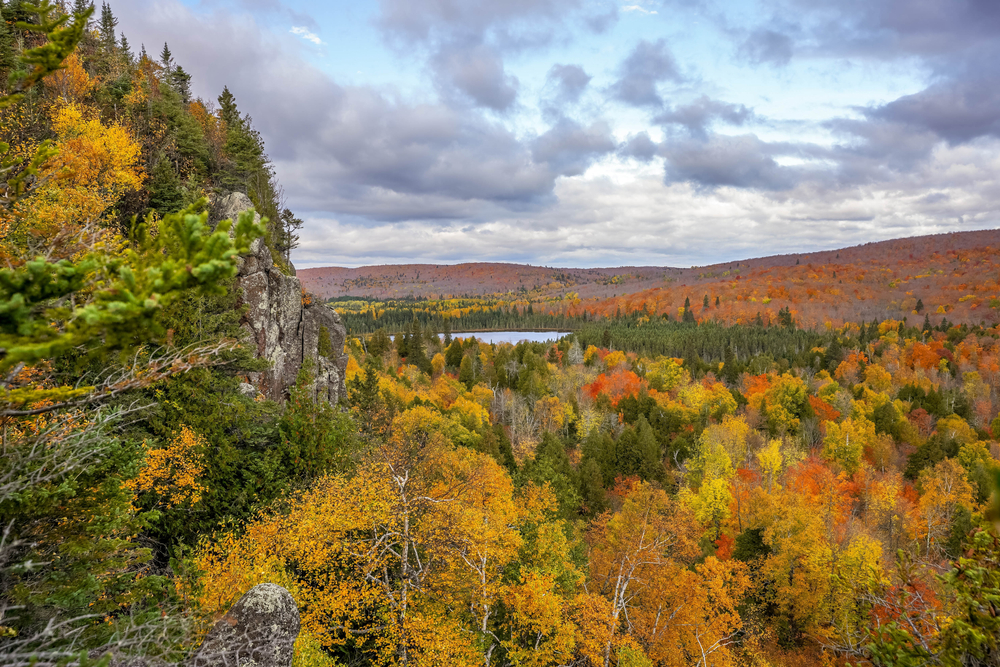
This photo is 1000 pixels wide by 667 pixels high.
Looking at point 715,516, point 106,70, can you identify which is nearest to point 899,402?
point 715,516

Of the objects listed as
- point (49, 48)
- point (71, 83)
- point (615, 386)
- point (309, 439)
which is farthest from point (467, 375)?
point (49, 48)

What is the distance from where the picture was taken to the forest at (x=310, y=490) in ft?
18.1

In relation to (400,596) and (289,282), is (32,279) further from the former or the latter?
(289,282)

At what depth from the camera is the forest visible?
5508mm

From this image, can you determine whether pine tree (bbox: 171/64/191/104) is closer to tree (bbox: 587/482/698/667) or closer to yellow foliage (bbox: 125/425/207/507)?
yellow foliage (bbox: 125/425/207/507)

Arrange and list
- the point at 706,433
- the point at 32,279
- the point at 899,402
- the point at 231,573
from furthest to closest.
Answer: the point at 899,402, the point at 706,433, the point at 231,573, the point at 32,279

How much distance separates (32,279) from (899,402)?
316ft

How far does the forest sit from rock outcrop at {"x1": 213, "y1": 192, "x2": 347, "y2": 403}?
2.47 meters

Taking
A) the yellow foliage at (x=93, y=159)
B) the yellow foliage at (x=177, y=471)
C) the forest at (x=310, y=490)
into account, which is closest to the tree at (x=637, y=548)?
the forest at (x=310, y=490)

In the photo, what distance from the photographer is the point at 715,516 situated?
1794 inches

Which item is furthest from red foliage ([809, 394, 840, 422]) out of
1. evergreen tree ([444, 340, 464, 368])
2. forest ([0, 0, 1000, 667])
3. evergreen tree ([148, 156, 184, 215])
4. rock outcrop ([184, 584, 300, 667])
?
evergreen tree ([148, 156, 184, 215])

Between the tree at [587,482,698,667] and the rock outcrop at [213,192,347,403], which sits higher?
the rock outcrop at [213,192,347,403]

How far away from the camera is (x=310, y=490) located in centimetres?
2048

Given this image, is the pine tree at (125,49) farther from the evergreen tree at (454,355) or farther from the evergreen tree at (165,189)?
the evergreen tree at (454,355)
